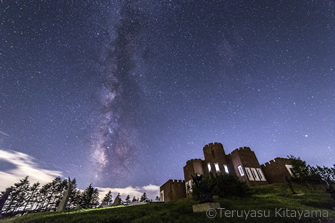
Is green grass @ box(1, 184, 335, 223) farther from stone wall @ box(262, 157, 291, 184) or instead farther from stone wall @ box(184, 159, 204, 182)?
stone wall @ box(184, 159, 204, 182)

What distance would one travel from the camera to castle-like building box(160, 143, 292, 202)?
95.1 feet

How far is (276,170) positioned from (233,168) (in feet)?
27.0

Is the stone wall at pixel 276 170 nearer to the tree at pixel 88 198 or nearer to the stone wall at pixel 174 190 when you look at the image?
the stone wall at pixel 174 190

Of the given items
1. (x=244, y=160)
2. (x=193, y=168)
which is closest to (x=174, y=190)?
(x=193, y=168)

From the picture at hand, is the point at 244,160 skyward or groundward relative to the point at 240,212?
skyward

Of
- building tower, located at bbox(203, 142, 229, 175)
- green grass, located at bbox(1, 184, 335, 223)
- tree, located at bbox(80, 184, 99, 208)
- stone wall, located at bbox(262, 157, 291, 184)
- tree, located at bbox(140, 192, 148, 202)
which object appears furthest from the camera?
tree, located at bbox(140, 192, 148, 202)

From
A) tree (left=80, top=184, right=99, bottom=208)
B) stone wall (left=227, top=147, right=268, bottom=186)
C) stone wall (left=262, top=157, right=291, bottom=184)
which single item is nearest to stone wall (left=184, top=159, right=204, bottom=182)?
stone wall (left=227, top=147, right=268, bottom=186)

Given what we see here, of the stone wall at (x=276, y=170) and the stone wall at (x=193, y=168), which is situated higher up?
the stone wall at (x=193, y=168)

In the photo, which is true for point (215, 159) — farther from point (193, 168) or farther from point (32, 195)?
point (32, 195)

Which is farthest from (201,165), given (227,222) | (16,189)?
(16,189)

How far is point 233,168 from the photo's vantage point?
31.9 m

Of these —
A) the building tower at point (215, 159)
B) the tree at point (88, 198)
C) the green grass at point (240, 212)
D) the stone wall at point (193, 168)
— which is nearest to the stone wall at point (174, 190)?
the stone wall at point (193, 168)

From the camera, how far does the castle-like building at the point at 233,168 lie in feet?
95.1

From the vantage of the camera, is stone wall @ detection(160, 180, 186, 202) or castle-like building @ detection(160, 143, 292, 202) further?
stone wall @ detection(160, 180, 186, 202)
